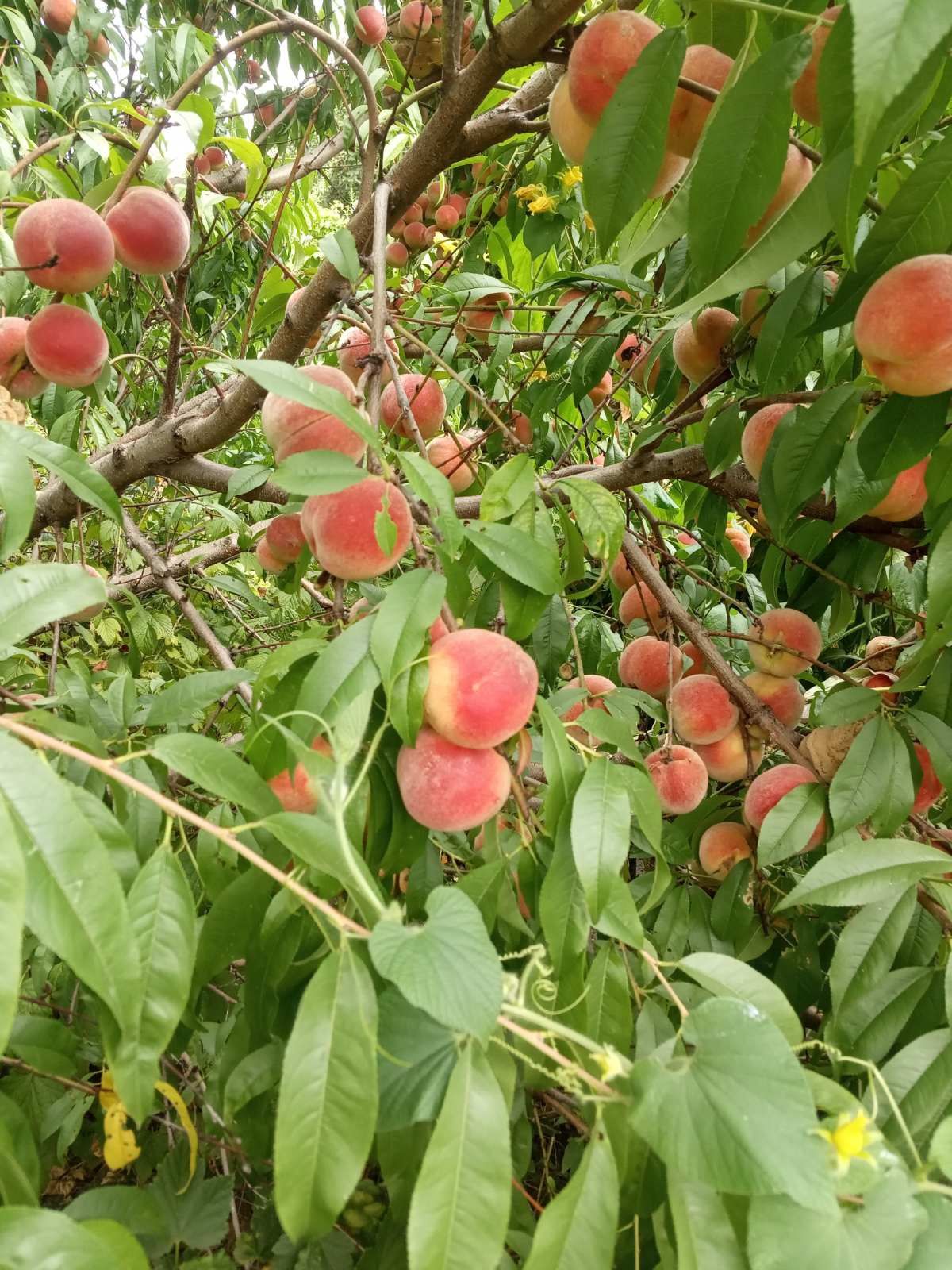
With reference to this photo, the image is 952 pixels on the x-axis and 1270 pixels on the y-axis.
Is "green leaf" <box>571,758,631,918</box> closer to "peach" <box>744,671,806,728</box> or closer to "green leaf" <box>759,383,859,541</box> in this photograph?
"green leaf" <box>759,383,859,541</box>

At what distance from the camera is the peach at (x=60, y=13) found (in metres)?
2.28

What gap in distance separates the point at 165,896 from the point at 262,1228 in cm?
70

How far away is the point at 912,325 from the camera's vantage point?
66 cm

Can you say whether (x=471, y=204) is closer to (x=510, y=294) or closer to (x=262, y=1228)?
(x=510, y=294)

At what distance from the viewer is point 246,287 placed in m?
2.99

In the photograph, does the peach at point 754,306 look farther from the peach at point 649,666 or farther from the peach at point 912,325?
the peach at point 649,666

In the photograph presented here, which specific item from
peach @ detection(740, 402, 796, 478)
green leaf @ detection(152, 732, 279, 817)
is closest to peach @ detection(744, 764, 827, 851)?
peach @ detection(740, 402, 796, 478)

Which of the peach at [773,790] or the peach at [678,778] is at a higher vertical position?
the peach at [773,790]

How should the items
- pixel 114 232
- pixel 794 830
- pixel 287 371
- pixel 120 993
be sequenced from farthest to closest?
pixel 114 232, pixel 794 830, pixel 287 371, pixel 120 993

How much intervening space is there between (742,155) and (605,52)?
0.21 metres

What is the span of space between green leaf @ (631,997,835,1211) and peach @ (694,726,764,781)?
0.81 m

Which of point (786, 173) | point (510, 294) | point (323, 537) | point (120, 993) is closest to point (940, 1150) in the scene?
point (120, 993)

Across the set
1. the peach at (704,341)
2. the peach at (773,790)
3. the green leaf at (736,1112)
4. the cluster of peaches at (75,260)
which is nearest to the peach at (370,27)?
the cluster of peaches at (75,260)

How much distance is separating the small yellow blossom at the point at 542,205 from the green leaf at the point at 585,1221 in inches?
57.1
